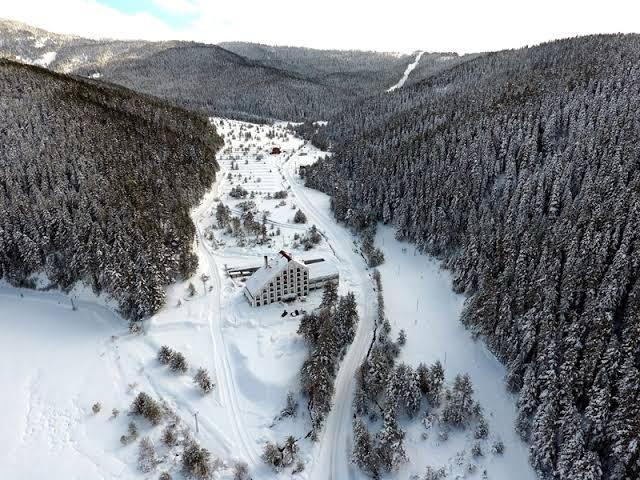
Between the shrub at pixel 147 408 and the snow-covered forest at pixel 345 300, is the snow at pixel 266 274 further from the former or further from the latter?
the shrub at pixel 147 408

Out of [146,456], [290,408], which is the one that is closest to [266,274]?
[290,408]

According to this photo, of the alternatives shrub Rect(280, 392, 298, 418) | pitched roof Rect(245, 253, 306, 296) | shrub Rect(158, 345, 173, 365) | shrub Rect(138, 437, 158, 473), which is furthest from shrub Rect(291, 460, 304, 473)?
pitched roof Rect(245, 253, 306, 296)

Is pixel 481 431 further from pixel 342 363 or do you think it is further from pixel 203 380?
pixel 203 380

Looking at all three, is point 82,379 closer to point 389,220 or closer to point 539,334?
point 539,334

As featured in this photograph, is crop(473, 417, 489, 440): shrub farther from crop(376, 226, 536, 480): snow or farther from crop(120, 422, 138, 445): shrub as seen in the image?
crop(120, 422, 138, 445): shrub

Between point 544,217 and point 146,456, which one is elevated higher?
point 544,217
